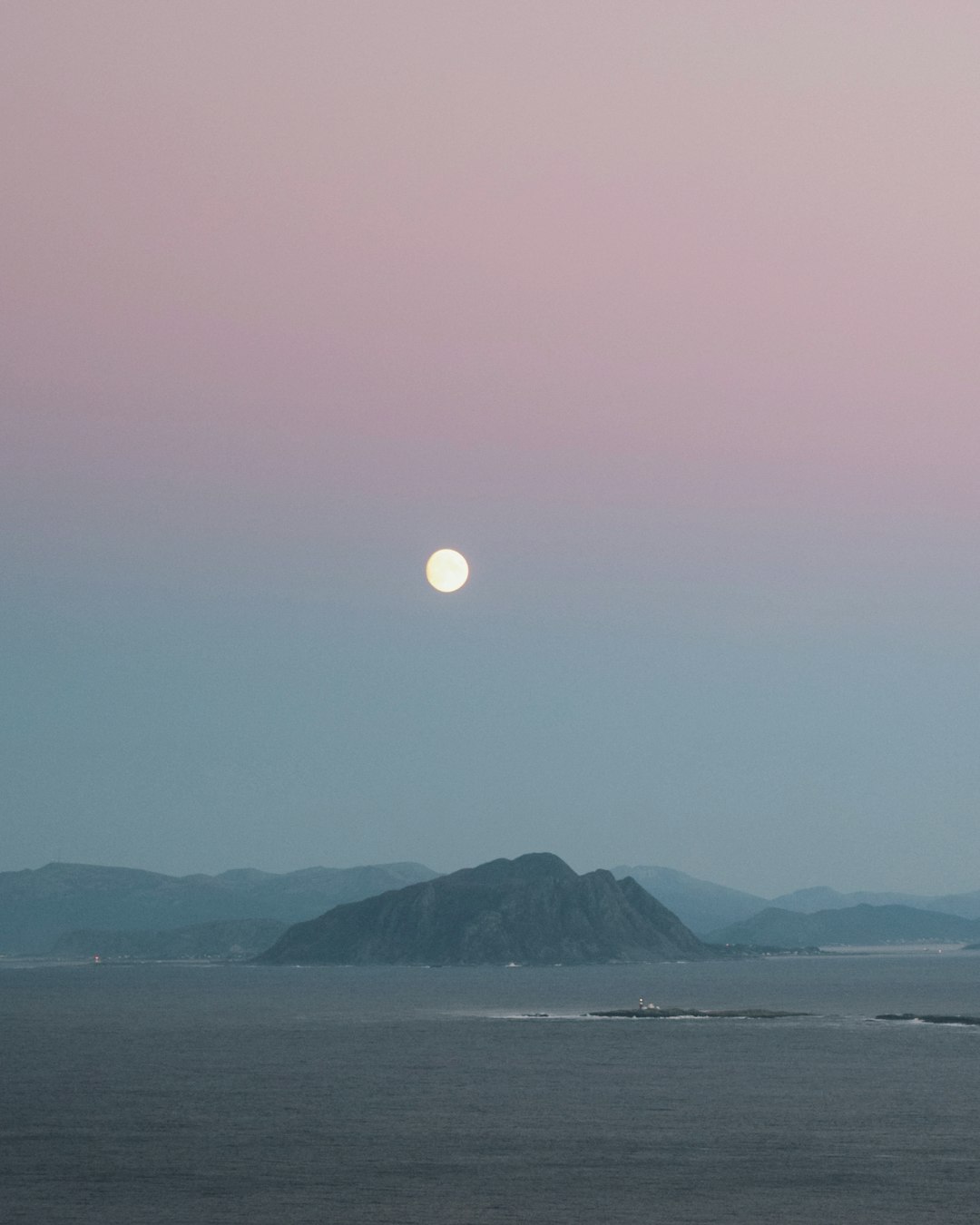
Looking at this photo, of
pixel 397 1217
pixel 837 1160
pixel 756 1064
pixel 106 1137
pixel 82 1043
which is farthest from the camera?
pixel 82 1043

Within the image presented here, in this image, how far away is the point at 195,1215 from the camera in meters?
88.6

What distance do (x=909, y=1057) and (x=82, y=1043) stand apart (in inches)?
3611

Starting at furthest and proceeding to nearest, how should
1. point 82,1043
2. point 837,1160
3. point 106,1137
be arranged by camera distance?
point 82,1043, point 106,1137, point 837,1160

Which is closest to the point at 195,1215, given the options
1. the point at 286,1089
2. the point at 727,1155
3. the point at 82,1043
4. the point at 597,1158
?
the point at 597,1158

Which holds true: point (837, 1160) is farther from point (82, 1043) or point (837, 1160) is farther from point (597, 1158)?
point (82, 1043)

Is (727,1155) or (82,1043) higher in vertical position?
(82,1043)

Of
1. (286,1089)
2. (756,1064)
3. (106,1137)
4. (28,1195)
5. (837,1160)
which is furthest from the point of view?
(756,1064)

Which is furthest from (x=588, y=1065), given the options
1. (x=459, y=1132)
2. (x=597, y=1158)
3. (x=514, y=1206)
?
(x=514, y=1206)

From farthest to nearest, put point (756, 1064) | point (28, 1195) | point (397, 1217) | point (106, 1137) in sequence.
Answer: point (756, 1064) → point (106, 1137) → point (28, 1195) → point (397, 1217)

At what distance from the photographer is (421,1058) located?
172m

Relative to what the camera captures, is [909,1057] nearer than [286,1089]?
No

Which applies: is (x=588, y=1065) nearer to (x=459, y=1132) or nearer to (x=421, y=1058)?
(x=421, y=1058)

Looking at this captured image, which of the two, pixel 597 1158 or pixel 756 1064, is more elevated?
pixel 756 1064

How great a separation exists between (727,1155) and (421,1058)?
2744 inches
